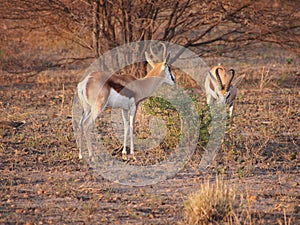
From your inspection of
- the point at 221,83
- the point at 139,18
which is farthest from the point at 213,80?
the point at 139,18

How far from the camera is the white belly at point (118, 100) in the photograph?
774 centimetres

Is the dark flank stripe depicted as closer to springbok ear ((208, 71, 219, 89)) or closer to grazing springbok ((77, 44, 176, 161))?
grazing springbok ((77, 44, 176, 161))

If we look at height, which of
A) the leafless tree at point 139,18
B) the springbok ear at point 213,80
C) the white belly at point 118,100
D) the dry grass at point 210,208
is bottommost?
the dry grass at point 210,208

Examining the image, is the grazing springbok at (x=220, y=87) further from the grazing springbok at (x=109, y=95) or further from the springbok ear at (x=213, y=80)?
the grazing springbok at (x=109, y=95)

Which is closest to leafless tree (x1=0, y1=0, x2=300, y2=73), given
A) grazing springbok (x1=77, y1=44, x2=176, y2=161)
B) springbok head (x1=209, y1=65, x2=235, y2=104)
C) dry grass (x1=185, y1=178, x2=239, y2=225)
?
springbok head (x1=209, y1=65, x2=235, y2=104)

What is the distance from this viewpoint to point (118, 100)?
781 centimetres

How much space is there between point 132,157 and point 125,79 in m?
1.01

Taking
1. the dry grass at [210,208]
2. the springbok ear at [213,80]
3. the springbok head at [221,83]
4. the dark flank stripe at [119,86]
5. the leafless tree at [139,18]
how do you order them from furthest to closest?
the leafless tree at [139,18] < the springbok ear at [213,80] < the springbok head at [221,83] < the dark flank stripe at [119,86] < the dry grass at [210,208]

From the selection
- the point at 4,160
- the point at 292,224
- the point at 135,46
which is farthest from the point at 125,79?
the point at 135,46

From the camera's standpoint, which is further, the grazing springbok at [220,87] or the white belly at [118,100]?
the grazing springbok at [220,87]

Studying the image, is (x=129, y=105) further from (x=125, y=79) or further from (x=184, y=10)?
(x=184, y=10)

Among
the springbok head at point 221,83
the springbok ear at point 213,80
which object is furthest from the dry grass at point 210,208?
the springbok ear at point 213,80

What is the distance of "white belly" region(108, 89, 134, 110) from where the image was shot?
7738 mm

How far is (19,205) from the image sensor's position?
Answer: 6023 mm
